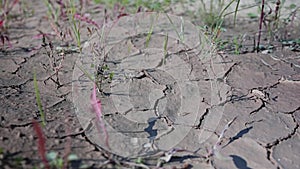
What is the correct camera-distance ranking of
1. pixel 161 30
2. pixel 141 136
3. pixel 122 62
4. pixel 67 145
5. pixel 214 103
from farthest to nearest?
1. pixel 161 30
2. pixel 122 62
3. pixel 214 103
4. pixel 141 136
5. pixel 67 145

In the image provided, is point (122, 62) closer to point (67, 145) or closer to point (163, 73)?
point (163, 73)

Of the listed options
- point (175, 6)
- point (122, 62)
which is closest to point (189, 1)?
point (175, 6)

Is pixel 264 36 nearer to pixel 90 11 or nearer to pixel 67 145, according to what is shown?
pixel 90 11

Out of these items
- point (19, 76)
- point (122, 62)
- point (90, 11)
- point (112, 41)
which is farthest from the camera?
point (90, 11)

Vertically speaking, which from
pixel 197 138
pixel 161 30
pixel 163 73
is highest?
pixel 161 30

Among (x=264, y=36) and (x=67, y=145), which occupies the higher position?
(x=264, y=36)

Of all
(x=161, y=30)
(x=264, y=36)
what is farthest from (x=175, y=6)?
(x=264, y=36)

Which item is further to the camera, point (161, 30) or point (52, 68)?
point (161, 30)
